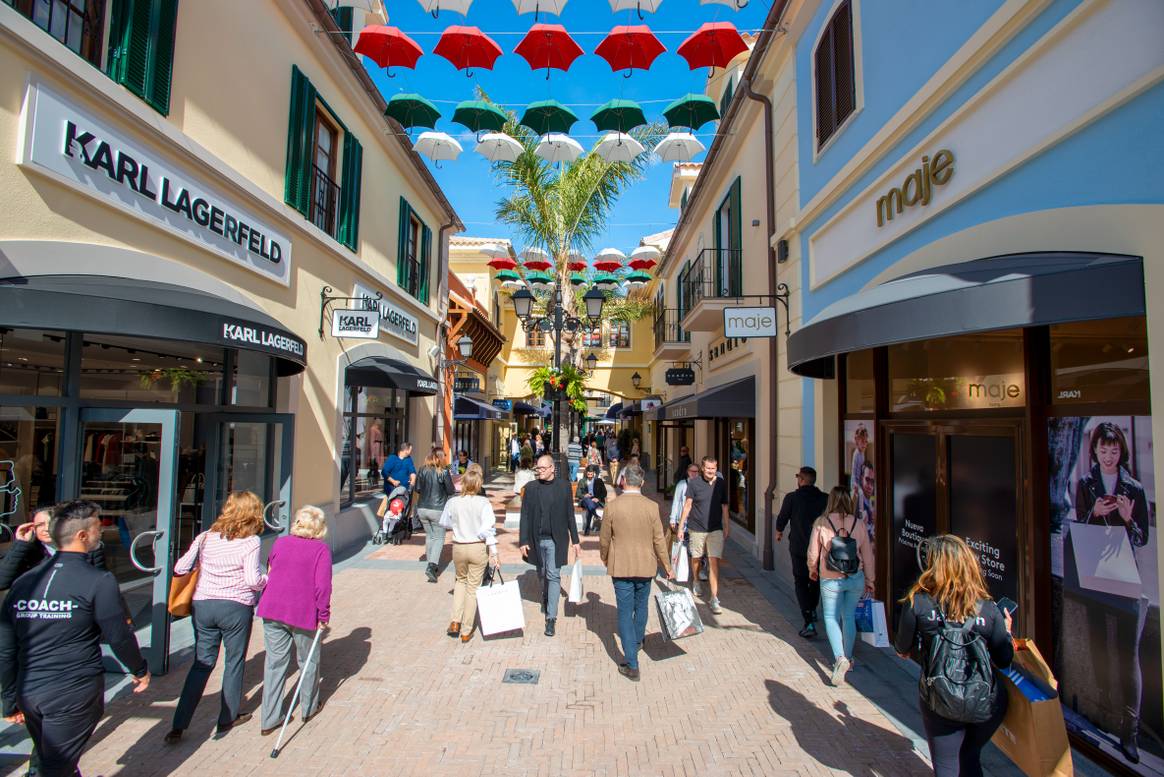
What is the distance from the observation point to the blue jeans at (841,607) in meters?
5.22

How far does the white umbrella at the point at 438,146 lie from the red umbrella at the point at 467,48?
2720 millimetres

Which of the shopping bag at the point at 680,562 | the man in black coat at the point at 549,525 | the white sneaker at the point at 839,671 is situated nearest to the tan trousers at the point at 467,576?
the man in black coat at the point at 549,525

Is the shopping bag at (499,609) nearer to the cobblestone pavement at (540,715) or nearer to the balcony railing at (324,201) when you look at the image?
the cobblestone pavement at (540,715)

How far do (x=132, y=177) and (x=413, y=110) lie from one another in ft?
17.5

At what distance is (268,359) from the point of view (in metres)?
8.27

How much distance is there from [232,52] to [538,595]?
295 inches

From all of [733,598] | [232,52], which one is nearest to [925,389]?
[733,598]

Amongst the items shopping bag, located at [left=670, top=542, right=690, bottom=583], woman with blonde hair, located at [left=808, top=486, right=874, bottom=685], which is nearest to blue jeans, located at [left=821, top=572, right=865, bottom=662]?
woman with blonde hair, located at [left=808, top=486, right=874, bottom=685]

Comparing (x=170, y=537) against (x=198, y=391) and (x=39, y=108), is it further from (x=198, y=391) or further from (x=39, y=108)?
(x=39, y=108)

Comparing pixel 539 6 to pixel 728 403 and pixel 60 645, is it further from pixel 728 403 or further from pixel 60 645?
pixel 60 645

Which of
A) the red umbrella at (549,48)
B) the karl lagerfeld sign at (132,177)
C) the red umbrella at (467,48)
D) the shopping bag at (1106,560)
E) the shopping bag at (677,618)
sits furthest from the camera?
the red umbrella at (467,48)

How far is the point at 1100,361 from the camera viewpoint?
12.7 ft

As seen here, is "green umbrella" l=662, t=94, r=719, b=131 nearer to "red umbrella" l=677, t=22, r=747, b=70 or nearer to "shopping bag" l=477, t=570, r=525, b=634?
"red umbrella" l=677, t=22, r=747, b=70

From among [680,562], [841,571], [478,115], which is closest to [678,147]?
[478,115]
